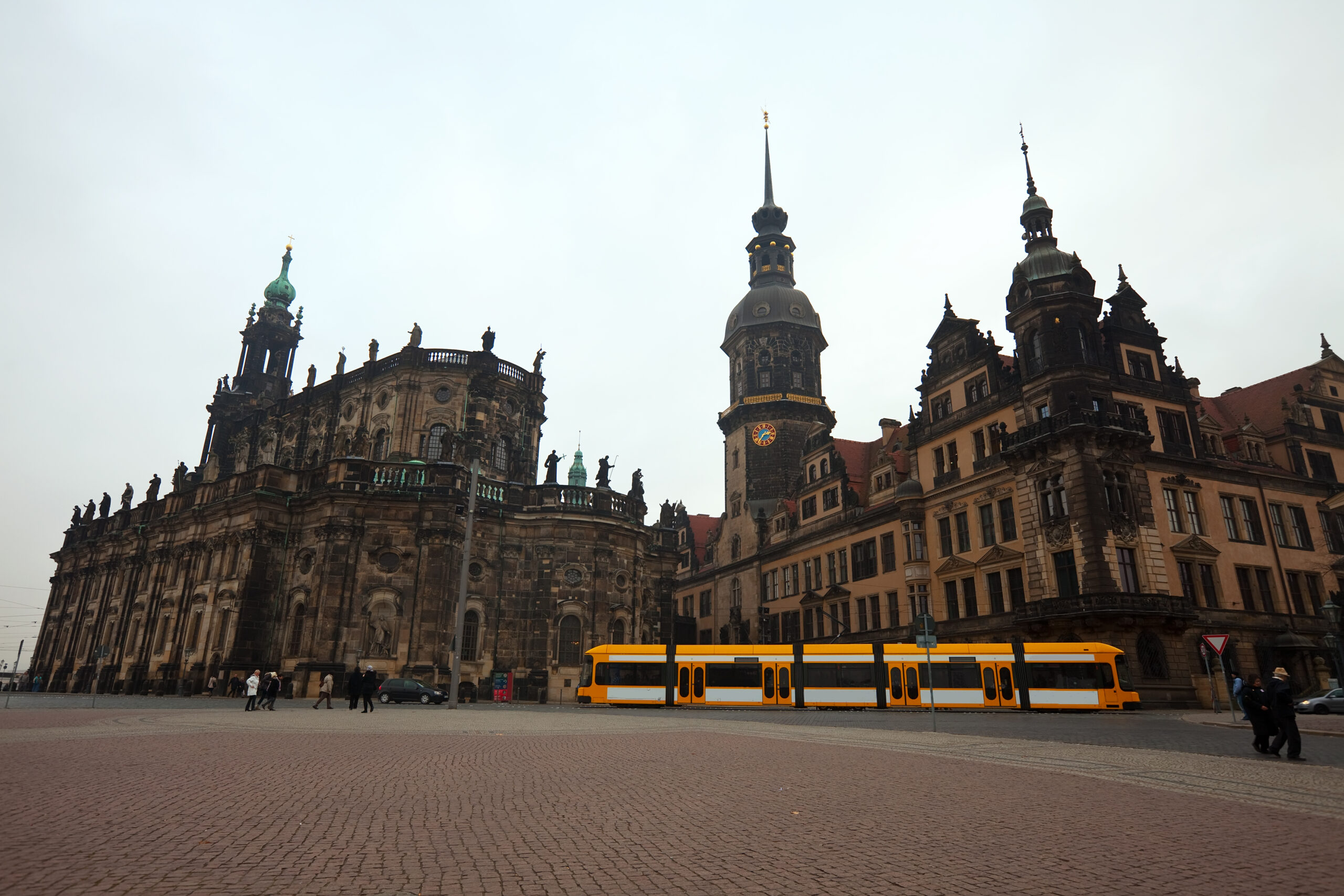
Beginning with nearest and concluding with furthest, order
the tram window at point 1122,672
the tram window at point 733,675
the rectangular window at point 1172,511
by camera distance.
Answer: the tram window at point 1122,672
the tram window at point 733,675
the rectangular window at point 1172,511

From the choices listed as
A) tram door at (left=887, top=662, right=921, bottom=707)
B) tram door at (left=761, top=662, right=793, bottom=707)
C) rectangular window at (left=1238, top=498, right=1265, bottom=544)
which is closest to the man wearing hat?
tram door at (left=887, top=662, right=921, bottom=707)

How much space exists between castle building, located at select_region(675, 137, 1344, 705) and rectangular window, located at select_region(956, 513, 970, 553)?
0.41 ft

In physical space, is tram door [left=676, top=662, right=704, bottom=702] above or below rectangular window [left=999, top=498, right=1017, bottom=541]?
below

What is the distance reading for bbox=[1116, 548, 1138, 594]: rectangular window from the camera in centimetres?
3484

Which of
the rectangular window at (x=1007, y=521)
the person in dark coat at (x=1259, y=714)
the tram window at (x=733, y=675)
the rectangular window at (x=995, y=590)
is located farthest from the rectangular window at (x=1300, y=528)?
the person in dark coat at (x=1259, y=714)

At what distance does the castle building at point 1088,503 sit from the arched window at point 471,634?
20796 millimetres

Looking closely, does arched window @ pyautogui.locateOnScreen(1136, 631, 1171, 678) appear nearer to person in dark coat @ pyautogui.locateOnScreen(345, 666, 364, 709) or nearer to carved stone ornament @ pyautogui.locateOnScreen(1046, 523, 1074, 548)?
→ carved stone ornament @ pyautogui.locateOnScreen(1046, 523, 1074, 548)

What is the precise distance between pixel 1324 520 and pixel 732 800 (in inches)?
1914

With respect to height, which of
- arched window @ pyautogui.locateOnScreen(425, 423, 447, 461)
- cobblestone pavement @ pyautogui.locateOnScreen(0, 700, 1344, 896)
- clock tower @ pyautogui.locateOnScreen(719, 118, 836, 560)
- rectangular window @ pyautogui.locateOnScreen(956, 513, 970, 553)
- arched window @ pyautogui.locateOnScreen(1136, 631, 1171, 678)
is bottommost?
cobblestone pavement @ pyautogui.locateOnScreen(0, 700, 1344, 896)

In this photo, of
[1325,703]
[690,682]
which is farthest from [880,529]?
[1325,703]

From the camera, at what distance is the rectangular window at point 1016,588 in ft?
125

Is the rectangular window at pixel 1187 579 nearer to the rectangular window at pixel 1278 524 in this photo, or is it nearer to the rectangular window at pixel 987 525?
the rectangular window at pixel 1278 524

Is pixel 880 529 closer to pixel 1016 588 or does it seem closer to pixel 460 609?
pixel 1016 588

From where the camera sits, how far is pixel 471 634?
40188 millimetres
